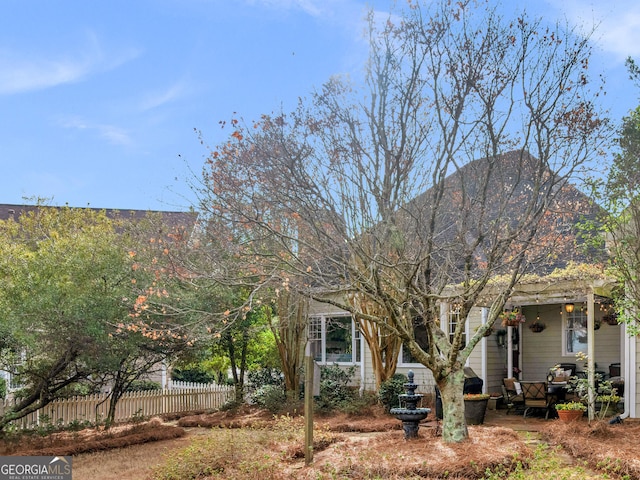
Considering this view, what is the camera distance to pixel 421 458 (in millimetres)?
7434

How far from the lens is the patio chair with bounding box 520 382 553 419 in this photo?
1188 centimetres

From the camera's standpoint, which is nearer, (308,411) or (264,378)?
(308,411)

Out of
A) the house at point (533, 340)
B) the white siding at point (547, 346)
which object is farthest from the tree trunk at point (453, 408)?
the white siding at point (547, 346)

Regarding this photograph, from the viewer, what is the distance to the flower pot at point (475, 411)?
1120 centimetres

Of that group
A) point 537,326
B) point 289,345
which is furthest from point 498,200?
point 289,345

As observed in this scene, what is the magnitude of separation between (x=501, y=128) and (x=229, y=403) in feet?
34.8

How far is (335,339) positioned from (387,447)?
9.25 metres

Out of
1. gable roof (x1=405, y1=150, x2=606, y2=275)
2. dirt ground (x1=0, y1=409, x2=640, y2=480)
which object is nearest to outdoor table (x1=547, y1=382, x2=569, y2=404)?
dirt ground (x1=0, y1=409, x2=640, y2=480)

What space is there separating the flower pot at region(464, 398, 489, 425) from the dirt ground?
558 millimetres

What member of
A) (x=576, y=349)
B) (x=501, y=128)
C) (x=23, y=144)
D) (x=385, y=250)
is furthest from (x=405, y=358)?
(x=23, y=144)

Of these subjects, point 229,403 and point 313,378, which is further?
point 229,403

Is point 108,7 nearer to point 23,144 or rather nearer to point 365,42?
point 365,42

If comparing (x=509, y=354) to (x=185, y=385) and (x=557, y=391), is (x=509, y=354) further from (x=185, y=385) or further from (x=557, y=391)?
(x=185, y=385)

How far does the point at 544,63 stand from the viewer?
7.99 metres
